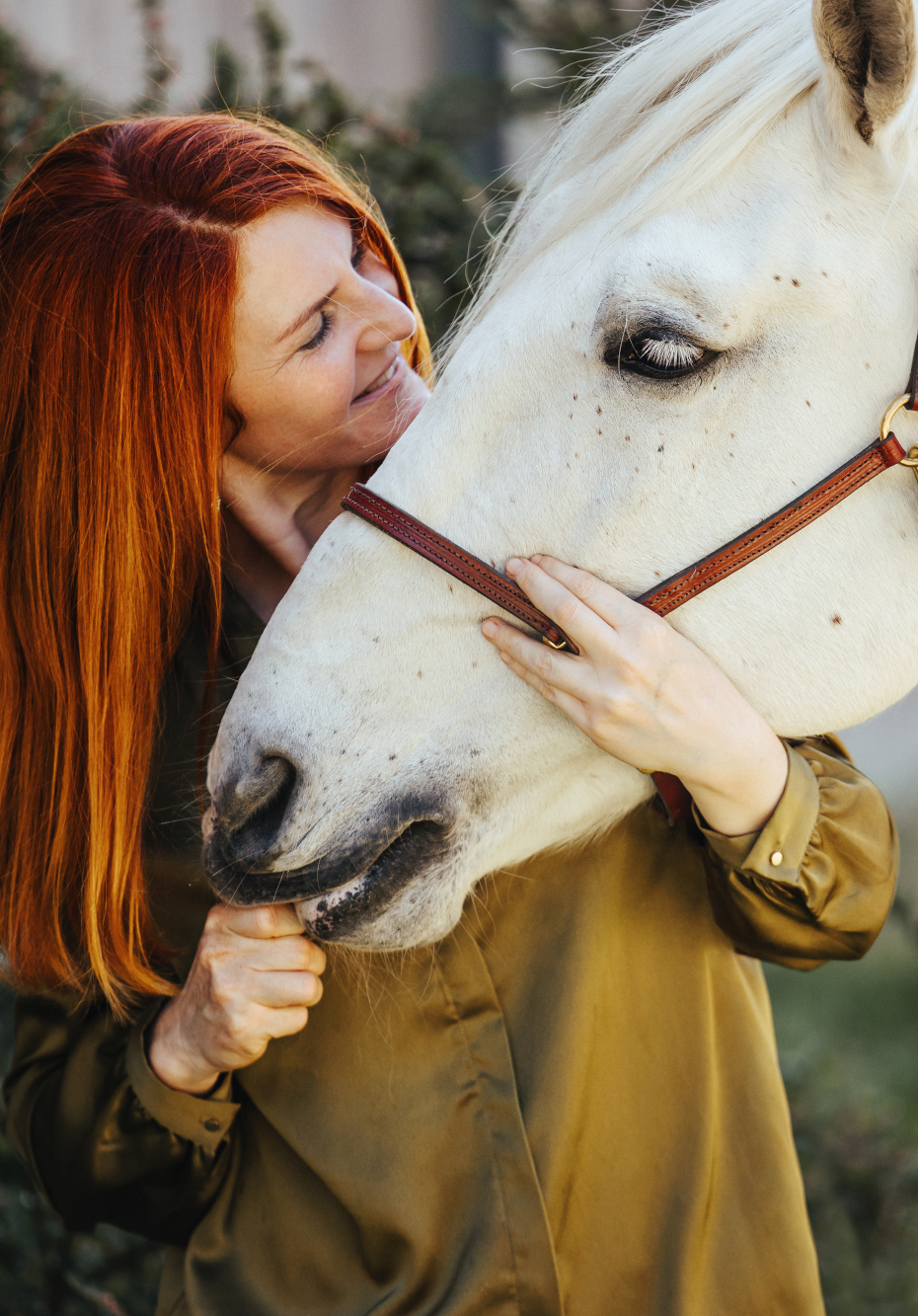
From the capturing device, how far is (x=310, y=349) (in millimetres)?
1143

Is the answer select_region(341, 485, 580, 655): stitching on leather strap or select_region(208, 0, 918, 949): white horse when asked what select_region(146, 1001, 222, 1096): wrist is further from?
select_region(341, 485, 580, 655): stitching on leather strap

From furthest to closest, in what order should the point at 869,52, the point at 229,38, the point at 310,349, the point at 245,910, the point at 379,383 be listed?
the point at 229,38 → the point at 379,383 → the point at 310,349 → the point at 245,910 → the point at 869,52

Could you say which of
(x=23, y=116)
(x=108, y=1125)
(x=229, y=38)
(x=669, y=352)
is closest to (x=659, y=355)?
(x=669, y=352)

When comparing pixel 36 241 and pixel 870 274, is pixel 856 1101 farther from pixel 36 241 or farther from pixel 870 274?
pixel 36 241

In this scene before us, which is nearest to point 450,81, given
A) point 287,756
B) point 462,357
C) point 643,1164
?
point 462,357

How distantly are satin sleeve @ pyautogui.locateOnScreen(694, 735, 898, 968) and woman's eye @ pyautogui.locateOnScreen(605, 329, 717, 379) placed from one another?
42 centimetres

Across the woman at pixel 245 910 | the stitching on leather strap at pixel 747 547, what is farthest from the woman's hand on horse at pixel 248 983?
the stitching on leather strap at pixel 747 547

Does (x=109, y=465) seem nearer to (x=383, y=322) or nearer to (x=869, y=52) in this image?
(x=383, y=322)

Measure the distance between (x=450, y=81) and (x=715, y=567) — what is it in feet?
11.2

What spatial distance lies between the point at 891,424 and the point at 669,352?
223mm

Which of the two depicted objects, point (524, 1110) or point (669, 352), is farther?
point (524, 1110)

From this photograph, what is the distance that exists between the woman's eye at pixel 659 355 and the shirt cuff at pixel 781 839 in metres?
0.41

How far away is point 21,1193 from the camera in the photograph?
1941 mm

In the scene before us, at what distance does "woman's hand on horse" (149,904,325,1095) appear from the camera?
3.31 ft
